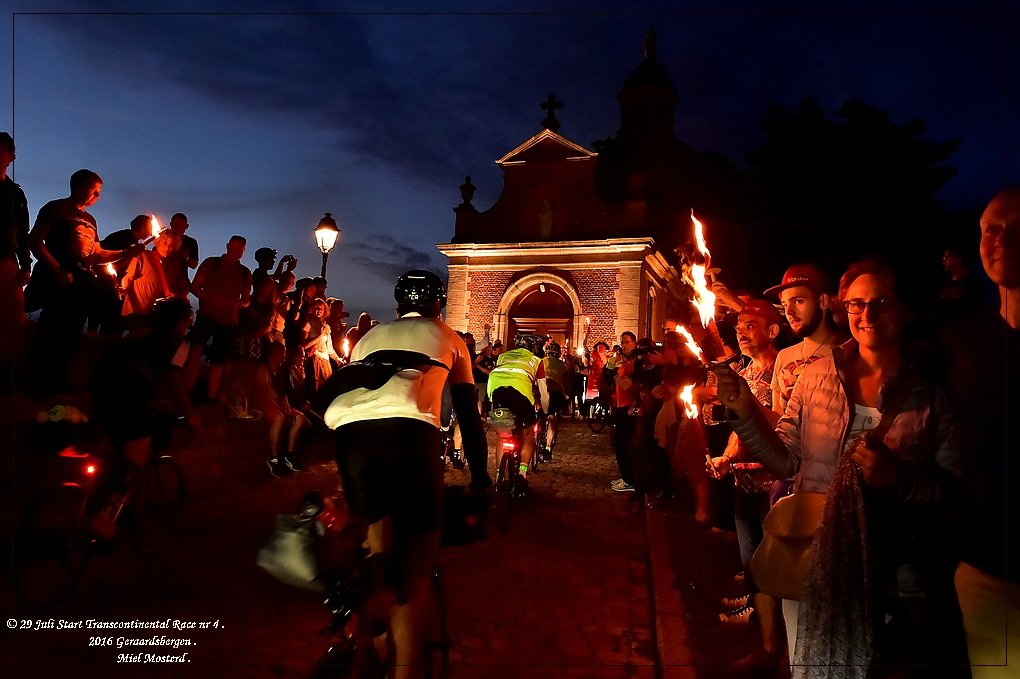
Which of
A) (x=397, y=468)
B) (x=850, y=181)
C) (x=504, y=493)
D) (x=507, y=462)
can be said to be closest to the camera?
(x=397, y=468)

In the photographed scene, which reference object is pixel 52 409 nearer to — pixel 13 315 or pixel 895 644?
pixel 13 315

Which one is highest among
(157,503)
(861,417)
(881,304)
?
(881,304)

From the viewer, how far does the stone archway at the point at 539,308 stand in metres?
26.9

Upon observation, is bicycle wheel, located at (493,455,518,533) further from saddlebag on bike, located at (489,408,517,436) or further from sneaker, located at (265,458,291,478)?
sneaker, located at (265,458,291,478)

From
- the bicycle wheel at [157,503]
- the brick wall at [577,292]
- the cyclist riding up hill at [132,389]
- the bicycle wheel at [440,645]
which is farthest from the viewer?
the brick wall at [577,292]

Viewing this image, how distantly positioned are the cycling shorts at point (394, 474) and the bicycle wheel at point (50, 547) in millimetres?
2747

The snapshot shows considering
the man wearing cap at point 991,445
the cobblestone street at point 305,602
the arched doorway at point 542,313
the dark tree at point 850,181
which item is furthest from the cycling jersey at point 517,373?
the arched doorway at point 542,313

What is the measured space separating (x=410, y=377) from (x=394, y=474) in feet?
1.73

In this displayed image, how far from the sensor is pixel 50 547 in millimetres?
4250

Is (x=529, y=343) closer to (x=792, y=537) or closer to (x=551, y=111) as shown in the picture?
(x=792, y=537)

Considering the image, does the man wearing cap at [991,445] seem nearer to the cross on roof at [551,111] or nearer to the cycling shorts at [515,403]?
the cycling shorts at [515,403]

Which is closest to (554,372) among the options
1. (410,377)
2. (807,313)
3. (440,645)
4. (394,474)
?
(807,313)

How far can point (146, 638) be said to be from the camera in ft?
12.8

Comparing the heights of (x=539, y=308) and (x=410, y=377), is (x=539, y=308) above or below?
above
